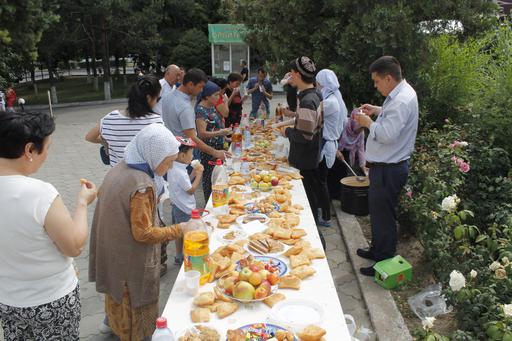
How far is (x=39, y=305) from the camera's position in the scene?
191 cm

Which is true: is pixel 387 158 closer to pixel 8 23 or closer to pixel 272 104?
pixel 272 104

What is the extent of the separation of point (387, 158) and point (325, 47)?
3.26m

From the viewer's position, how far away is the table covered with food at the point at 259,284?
1.84 m

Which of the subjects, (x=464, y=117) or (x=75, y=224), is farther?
(x=464, y=117)

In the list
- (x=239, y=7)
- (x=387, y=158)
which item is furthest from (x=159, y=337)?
(x=239, y=7)

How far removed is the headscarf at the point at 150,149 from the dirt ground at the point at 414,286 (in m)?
2.02

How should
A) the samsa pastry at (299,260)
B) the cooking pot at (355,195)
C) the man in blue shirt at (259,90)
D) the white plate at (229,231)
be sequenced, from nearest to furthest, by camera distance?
the samsa pastry at (299,260)
the white plate at (229,231)
the cooking pot at (355,195)
the man in blue shirt at (259,90)

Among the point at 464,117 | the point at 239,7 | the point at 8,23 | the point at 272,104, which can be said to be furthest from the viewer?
the point at 272,104

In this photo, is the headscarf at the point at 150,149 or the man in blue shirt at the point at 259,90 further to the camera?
the man in blue shirt at the point at 259,90

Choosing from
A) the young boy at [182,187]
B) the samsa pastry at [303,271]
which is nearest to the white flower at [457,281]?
the samsa pastry at [303,271]

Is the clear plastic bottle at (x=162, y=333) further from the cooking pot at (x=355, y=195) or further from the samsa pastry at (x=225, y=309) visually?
the cooking pot at (x=355, y=195)

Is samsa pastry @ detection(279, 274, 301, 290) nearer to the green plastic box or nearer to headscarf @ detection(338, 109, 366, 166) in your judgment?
the green plastic box

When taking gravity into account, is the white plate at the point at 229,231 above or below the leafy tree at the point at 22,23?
below

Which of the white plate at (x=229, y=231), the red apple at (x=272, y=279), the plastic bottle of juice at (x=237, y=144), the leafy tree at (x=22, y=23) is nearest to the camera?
the red apple at (x=272, y=279)
